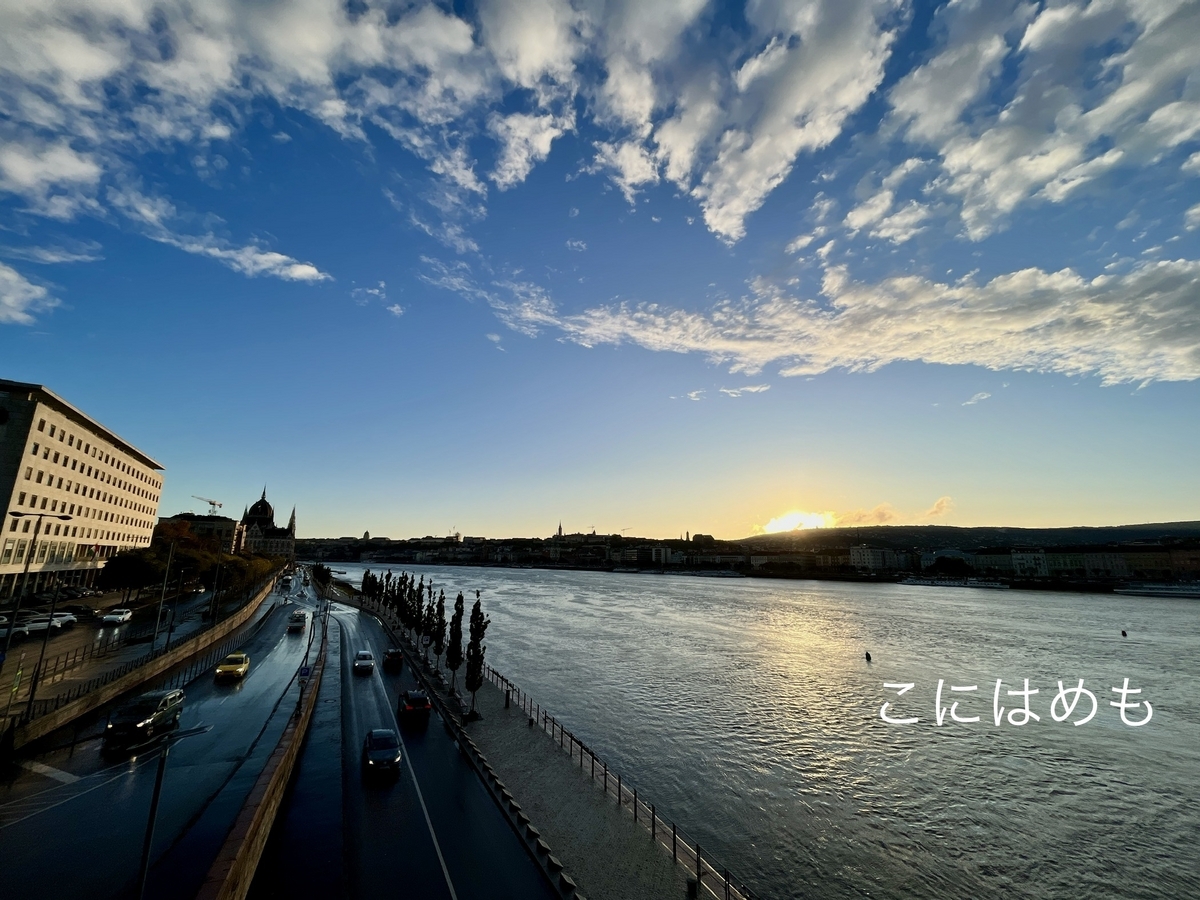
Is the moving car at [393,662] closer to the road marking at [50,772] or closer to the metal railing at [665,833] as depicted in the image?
the metal railing at [665,833]

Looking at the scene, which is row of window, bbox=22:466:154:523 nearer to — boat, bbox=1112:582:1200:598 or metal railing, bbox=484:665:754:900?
metal railing, bbox=484:665:754:900

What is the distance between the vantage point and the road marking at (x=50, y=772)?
2269 centimetres

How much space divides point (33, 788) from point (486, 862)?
1841cm

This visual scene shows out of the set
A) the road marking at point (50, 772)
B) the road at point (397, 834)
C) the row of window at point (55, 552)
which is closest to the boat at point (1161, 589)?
the road at point (397, 834)

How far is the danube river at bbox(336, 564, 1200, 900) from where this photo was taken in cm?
2322

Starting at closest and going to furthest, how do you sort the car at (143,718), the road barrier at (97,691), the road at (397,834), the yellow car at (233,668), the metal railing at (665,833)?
the road at (397,834) → the metal railing at (665,833) → the road barrier at (97,691) → the car at (143,718) → the yellow car at (233,668)

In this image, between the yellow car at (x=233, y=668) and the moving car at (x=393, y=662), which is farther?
the moving car at (x=393, y=662)

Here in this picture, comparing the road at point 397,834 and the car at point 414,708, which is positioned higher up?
the car at point 414,708

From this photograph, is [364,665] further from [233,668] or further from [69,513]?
[69,513]

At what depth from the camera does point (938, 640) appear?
8406 centimetres

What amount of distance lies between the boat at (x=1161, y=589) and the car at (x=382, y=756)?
224m

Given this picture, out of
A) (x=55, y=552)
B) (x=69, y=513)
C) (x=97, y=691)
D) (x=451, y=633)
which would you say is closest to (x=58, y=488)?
(x=69, y=513)

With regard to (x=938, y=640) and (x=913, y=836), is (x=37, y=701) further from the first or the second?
(x=938, y=640)

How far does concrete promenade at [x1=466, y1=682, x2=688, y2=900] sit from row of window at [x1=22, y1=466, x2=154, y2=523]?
238 ft
